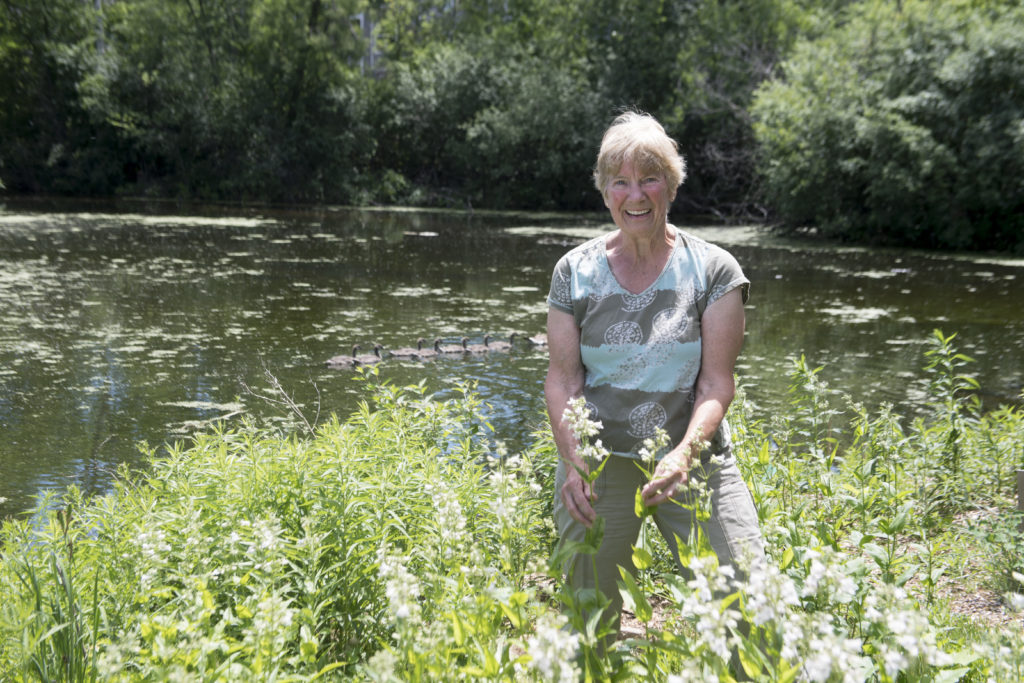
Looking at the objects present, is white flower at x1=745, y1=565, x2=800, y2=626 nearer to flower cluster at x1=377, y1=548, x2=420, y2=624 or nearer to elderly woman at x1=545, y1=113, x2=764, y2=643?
flower cluster at x1=377, y1=548, x2=420, y2=624

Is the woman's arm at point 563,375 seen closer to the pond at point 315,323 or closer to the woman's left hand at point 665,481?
the woman's left hand at point 665,481

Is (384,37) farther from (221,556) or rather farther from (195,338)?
(221,556)

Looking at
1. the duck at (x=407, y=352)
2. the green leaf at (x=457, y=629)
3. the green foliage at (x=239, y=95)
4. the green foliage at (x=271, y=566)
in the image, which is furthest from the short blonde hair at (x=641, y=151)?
the green foliage at (x=239, y=95)

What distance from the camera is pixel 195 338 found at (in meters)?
9.09

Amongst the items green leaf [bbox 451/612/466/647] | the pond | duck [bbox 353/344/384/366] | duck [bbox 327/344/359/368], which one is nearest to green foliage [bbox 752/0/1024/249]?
the pond

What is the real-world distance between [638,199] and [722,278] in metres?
0.32

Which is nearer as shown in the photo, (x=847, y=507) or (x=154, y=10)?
(x=847, y=507)

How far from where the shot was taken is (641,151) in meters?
2.47

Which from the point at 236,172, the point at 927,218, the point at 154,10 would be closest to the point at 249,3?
the point at 154,10

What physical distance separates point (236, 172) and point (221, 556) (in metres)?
30.0

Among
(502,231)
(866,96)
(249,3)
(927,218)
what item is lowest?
(502,231)

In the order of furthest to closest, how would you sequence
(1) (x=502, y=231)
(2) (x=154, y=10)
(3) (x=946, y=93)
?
(2) (x=154, y=10)
(1) (x=502, y=231)
(3) (x=946, y=93)

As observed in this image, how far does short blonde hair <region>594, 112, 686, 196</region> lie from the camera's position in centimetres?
248

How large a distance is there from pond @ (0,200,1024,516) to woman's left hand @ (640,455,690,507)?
3236 mm
